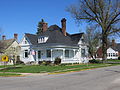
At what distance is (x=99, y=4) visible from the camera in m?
31.8

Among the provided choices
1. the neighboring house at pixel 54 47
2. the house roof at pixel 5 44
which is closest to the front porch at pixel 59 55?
the neighboring house at pixel 54 47

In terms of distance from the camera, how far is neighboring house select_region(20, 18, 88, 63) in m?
33.5

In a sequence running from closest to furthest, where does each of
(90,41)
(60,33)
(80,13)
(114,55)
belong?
1. (80,13)
2. (60,33)
3. (90,41)
4. (114,55)

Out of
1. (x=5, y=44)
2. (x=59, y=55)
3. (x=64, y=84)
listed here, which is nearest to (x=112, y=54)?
(x=59, y=55)

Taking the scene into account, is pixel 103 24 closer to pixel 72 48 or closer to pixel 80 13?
pixel 80 13

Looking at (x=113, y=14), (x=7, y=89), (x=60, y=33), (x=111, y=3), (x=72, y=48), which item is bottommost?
(x=7, y=89)

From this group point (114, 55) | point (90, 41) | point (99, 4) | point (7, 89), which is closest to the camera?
point (7, 89)

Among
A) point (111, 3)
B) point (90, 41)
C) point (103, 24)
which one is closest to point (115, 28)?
point (103, 24)

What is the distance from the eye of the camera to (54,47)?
32812mm

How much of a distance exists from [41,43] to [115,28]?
15634 mm

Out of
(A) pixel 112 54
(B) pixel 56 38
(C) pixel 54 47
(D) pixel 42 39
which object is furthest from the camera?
(A) pixel 112 54

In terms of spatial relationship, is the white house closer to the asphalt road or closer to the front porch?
the front porch

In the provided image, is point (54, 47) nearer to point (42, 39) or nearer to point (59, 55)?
point (59, 55)

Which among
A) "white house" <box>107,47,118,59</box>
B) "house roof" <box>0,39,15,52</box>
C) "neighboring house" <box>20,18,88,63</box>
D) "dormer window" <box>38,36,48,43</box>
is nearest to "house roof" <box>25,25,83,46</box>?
"neighboring house" <box>20,18,88,63</box>
